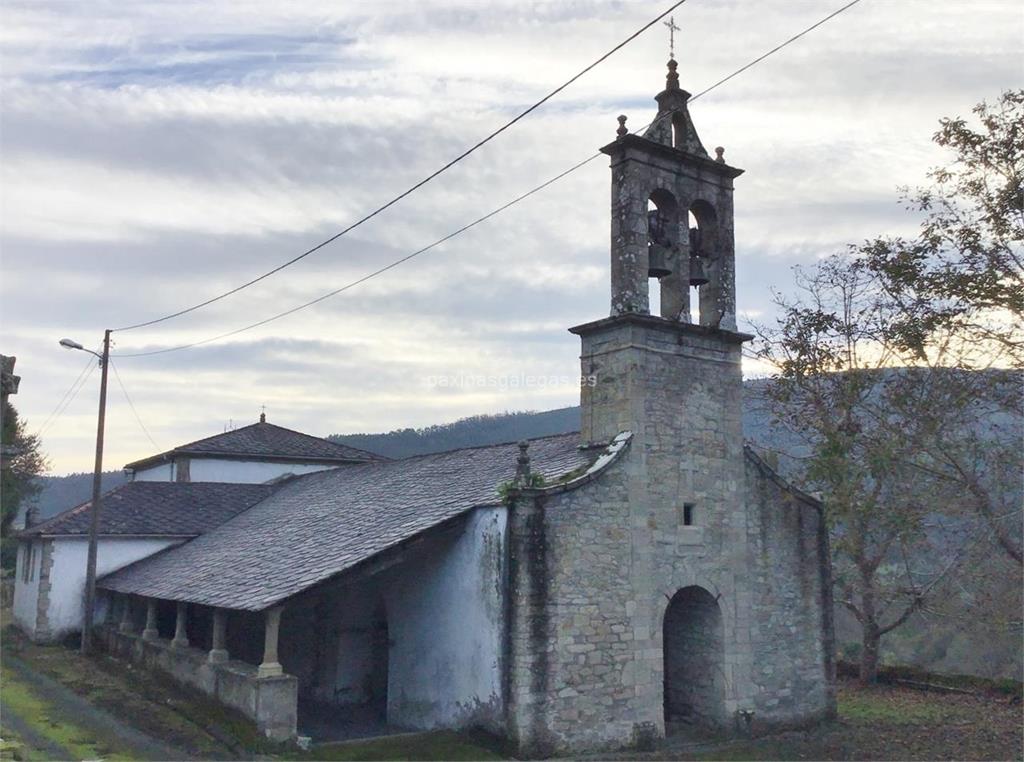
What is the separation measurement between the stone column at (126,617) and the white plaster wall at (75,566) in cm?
145

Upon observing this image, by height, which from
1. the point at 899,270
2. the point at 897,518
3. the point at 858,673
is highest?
the point at 899,270

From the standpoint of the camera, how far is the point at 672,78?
15.1 m

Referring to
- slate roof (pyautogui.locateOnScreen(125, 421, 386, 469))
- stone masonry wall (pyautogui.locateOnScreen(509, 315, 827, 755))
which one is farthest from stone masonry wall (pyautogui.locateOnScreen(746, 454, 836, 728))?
slate roof (pyautogui.locateOnScreen(125, 421, 386, 469))

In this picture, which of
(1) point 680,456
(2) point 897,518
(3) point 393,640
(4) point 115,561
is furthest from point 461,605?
(4) point 115,561

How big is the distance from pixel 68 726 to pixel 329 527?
204 inches

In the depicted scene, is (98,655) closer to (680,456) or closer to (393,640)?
(393,640)

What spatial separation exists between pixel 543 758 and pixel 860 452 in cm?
1052

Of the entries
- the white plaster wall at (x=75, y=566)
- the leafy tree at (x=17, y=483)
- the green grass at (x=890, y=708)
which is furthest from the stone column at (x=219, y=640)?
the leafy tree at (x=17, y=483)

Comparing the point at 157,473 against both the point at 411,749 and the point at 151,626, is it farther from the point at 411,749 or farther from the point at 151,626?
the point at 411,749

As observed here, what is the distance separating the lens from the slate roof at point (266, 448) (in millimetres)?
28062

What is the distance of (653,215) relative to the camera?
1473cm

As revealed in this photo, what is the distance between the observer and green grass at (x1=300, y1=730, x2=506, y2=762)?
11641 millimetres

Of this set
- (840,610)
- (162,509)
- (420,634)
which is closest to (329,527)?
(420,634)

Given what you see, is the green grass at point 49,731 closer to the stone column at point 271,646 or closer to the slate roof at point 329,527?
the stone column at point 271,646
